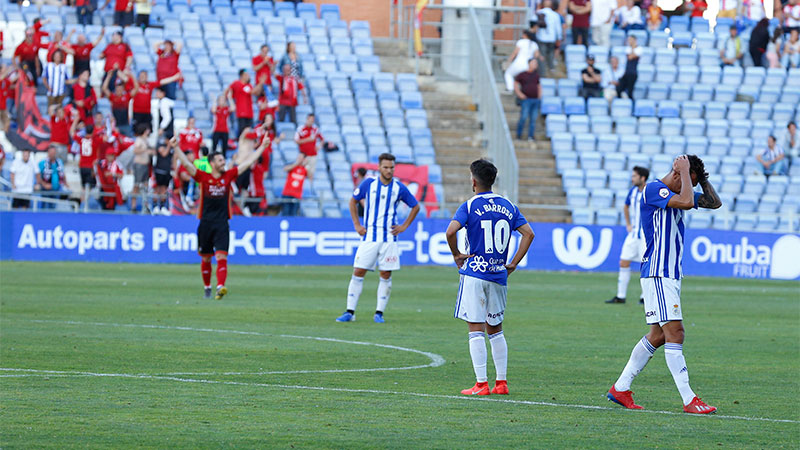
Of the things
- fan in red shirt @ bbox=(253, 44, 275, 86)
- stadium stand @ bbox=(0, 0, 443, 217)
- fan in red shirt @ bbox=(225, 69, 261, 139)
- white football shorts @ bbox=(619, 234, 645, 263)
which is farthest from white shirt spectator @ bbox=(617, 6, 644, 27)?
white football shorts @ bbox=(619, 234, 645, 263)

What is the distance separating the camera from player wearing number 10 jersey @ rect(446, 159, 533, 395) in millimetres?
9938

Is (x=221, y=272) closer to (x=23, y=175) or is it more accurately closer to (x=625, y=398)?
Answer: (x=625, y=398)

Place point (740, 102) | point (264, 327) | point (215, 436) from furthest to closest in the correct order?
point (740, 102)
point (264, 327)
point (215, 436)

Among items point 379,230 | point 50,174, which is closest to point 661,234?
point 379,230

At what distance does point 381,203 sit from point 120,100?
16526mm

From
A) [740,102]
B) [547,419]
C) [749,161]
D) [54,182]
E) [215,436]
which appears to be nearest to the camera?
[215,436]

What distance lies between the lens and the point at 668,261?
941 centimetres

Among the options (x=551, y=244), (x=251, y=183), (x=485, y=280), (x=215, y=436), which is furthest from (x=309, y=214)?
(x=215, y=436)

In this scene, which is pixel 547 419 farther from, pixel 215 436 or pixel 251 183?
pixel 251 183

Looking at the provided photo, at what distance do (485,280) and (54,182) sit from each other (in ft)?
71.5

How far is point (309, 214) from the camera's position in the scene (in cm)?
3158

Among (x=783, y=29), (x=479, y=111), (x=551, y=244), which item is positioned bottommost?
(x=551, y=244)

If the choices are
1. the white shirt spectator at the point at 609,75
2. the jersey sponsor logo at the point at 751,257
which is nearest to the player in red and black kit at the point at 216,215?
the jersey sponsor logo at the point at 751,257

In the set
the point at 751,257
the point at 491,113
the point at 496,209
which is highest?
the point at 491,113
